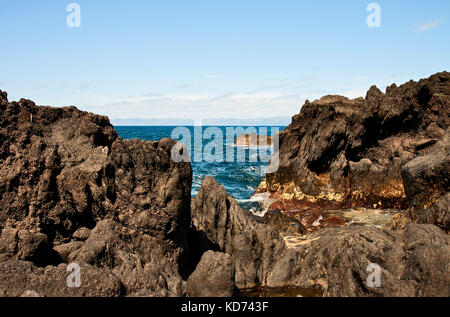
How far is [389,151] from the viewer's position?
862 inches

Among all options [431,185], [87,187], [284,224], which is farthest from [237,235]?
[431,185]

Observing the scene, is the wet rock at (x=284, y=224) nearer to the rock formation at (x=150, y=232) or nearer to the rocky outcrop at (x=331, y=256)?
the rock formation at (x=150, y=232)

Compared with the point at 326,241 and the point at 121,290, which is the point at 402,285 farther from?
the point at 121,290

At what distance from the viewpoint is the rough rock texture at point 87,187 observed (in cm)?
782

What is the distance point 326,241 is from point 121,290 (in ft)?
18.0

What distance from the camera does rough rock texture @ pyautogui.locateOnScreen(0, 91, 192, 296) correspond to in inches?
308

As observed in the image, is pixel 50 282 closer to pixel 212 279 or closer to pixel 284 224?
pixel 212 279

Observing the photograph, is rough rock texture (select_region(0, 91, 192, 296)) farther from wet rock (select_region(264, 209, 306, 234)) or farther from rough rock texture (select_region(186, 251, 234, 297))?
wet rock (select_region(264, 209, 306, 234))

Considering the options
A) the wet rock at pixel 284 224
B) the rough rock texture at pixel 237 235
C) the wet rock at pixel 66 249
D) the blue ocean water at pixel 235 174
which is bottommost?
the blue ocean water at pixel 235 174

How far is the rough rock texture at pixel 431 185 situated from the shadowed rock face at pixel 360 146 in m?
8.83

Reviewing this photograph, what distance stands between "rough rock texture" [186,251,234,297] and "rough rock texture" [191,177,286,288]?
8.22 ft

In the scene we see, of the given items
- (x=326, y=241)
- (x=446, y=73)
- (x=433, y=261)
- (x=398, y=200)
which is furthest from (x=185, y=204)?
(x=446, y=73)

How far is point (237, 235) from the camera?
10.6 meters

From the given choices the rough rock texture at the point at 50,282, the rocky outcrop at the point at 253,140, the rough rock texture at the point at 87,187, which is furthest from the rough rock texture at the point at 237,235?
the rocky outcrop at the point at 253,140
